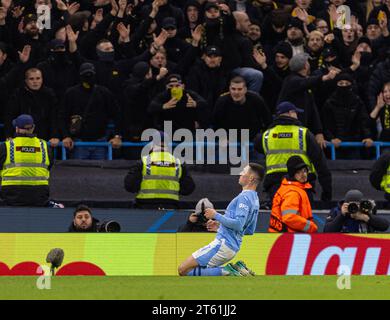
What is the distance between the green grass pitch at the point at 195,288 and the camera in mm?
15297

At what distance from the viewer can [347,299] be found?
49.2ft

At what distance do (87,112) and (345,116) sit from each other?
4649 millimetres

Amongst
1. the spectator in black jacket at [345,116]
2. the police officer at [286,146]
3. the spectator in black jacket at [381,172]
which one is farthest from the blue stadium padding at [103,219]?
the spectator in black jacket at [345,116]

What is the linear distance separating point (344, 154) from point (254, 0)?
12.2 ft

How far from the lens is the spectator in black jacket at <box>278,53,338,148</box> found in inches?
936

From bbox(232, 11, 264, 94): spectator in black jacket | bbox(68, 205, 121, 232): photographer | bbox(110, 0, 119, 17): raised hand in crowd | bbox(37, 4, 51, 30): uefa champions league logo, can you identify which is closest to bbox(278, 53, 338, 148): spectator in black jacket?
bbox(232, 11, 264, 94): spectator in black jacket

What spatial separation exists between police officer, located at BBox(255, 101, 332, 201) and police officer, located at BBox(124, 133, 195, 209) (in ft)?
4.38

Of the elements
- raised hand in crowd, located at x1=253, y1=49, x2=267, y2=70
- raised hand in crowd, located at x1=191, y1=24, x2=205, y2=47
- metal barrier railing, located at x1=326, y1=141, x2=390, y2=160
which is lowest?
metal barrier railing, located at x1=326, y1=141, x2=390, y2=160

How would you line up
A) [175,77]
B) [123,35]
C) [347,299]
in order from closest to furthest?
[347,299], [175,77], [123,35]

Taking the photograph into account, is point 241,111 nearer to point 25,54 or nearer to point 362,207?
point 25,54

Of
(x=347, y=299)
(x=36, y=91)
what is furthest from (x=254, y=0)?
(x=347, y=299)

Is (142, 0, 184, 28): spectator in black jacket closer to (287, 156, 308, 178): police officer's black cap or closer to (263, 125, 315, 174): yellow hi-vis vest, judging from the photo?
(263, 125, 315, 174): yellow hi-vis vest

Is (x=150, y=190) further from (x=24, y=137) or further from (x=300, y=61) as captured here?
(x=300, y=61)

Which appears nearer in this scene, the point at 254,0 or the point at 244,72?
the point at 244,72
